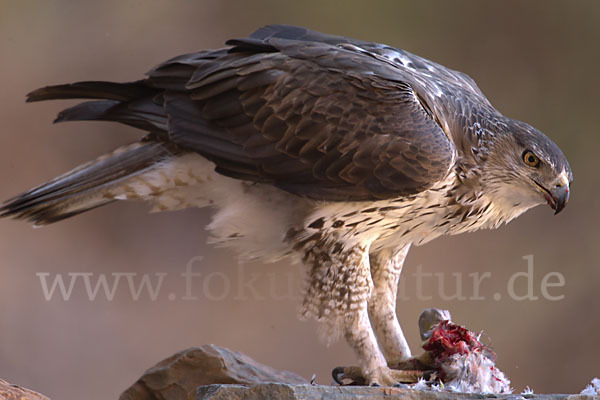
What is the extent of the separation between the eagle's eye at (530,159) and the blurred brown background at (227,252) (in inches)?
101

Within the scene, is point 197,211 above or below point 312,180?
below

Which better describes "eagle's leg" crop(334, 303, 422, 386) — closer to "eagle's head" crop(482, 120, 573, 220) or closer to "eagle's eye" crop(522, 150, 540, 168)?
"eagle's head" crop(482, 120, 573, 220)

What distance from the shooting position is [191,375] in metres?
3.04

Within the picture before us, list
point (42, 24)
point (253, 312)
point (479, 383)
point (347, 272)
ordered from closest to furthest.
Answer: point (479, 383) < point (347, 272) < point (42, 24) < point (253, 312)

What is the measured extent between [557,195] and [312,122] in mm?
1008

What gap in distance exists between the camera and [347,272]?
309cm

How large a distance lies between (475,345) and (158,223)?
3.11 meters

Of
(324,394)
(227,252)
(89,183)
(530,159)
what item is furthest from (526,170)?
(227,252)

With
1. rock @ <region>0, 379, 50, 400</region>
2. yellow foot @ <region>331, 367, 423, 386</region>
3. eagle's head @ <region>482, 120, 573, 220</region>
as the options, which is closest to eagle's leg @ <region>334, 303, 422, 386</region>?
yellow foot @ <region>331, 367, 423, 386</region>

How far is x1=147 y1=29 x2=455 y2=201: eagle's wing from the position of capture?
2914 mm

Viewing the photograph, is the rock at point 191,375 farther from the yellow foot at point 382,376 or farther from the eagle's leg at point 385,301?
the eagle's leg at point 385,301

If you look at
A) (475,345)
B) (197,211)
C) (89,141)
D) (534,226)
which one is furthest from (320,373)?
(475,345)

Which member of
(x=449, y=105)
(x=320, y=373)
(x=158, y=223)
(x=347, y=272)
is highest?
(x=449, y=105)

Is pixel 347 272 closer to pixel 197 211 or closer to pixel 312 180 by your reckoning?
pixel 312 180
